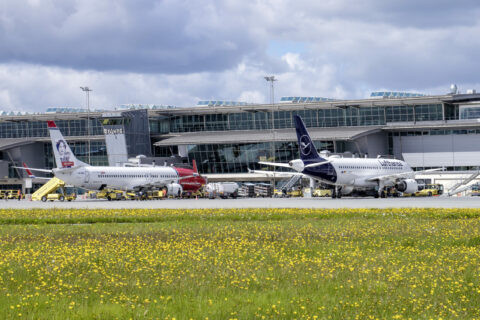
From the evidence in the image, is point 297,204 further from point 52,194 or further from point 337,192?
point 52,194

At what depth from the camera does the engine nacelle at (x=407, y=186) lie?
85.2 m

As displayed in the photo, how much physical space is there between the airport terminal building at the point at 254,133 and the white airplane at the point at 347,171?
24005 millimetres

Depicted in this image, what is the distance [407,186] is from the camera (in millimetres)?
85375

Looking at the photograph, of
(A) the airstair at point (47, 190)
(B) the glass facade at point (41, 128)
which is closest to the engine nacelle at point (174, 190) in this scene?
A: (A) the airstair at point (47, 190)

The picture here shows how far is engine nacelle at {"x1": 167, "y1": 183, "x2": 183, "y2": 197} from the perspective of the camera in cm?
9388

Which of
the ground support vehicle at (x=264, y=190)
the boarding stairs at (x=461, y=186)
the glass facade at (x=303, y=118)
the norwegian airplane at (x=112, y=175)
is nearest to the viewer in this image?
the norwegian airplane at (x=112, y=175)

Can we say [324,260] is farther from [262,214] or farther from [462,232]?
[262,214]

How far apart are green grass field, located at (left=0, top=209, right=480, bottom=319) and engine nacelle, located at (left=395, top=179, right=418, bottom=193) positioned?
56031mm

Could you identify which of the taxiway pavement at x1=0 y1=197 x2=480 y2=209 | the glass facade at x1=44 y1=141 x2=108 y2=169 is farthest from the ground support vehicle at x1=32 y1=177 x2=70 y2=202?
the glass facade at x1=44 y1=141 x2=108 y2=169

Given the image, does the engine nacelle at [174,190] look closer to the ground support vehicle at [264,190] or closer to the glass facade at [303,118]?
the ground support vehicle at [264,190]

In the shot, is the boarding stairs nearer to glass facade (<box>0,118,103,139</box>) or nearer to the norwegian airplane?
the norwegian airplane

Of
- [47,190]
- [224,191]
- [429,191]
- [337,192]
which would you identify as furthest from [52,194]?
[429,191]

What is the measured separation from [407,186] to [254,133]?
46746 mm

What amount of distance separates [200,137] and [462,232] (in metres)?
104
